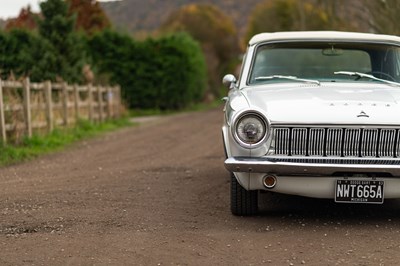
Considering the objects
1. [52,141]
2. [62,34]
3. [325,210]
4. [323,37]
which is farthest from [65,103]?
[325,210]

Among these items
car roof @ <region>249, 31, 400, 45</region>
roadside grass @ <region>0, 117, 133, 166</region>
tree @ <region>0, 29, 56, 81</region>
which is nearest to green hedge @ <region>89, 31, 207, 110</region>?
tree @ <region>0, 29, 56, 81</region>

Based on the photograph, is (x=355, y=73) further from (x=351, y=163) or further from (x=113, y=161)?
(x=113, y=161)

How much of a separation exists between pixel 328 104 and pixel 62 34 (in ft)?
52.6

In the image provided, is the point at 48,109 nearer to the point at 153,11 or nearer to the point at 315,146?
the point at 315,146

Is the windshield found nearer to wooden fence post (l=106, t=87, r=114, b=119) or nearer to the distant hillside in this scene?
wooden fence post (l=106, t=87, r=114, b=119)

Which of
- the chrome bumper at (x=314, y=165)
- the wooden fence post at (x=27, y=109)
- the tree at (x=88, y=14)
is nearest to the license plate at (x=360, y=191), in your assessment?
the chrome bumper at (x=314, y=165)

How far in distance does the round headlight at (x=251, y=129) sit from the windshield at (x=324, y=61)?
1218 mm

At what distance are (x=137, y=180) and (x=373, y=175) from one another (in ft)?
11.8

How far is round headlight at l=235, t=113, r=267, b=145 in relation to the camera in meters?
5.26

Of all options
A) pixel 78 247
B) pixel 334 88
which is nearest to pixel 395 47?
pixel 334 88

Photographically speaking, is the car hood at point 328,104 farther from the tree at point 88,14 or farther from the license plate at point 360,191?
the tree at point 88,14

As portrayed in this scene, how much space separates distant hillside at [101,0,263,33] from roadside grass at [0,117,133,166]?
178 feet

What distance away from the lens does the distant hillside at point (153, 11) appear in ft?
248

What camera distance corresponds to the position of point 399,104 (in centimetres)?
536
